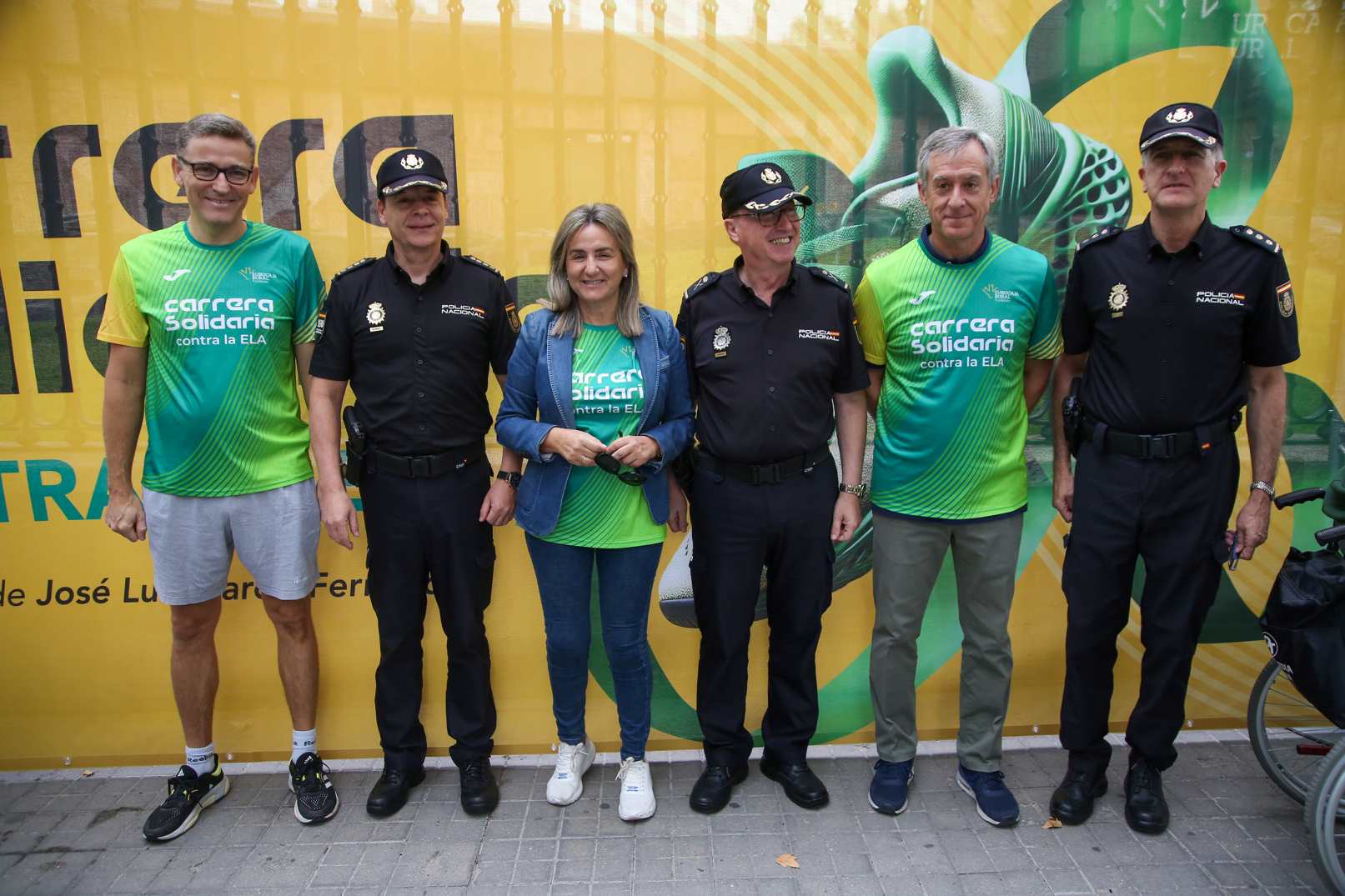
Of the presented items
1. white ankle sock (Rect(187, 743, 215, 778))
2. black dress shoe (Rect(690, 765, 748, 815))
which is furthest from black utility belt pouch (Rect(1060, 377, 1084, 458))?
white ankle sock (Rect(187, 743, 215, 778))

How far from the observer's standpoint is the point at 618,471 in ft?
9.14

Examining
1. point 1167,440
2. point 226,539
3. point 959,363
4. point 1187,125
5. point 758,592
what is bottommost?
point 758,592

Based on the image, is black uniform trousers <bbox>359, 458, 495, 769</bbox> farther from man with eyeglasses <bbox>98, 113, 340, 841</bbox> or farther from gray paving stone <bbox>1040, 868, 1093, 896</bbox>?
gray paving stone <bbox>1040, 868, 1093, 896</bbox>

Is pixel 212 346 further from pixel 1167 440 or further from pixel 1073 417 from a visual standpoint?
pixel 1167 440

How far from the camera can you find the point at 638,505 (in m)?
2.91

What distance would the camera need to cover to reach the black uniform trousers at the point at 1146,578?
2.78m

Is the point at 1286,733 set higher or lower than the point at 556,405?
lower

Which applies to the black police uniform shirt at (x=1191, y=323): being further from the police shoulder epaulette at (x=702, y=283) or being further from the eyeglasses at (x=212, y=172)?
the eyeglasses at (x=212, y=172)

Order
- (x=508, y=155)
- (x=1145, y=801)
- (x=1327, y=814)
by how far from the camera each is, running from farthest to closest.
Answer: (x=508, y=155)
(x=1145, y=801)
(x=1327, y=814)

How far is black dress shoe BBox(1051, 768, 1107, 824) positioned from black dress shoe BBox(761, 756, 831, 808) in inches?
31.5

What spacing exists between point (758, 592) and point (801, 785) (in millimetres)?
756

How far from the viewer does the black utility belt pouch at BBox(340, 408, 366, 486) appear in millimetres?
2879

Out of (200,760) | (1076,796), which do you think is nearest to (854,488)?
(1076,796)

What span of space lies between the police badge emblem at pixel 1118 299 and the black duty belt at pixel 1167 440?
37 centimetres
